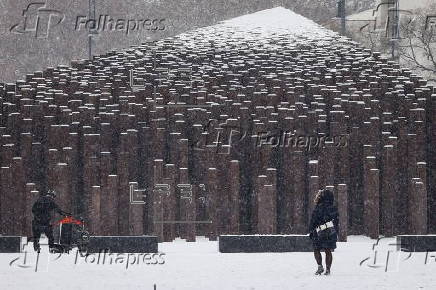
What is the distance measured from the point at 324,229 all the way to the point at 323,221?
0.32 feet

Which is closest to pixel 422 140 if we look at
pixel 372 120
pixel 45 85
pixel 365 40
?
pixel 372 120

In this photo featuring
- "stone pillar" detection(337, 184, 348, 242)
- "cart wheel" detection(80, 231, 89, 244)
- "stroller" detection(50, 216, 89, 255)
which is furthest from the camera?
"stone pillar" detection(337, 184, 348, 242)

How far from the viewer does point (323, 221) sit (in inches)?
528

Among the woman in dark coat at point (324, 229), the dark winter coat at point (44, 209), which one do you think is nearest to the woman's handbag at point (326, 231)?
the woman in dark coat at point (324, 229)

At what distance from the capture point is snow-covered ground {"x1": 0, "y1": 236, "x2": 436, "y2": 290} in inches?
493

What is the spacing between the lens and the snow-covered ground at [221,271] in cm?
1252

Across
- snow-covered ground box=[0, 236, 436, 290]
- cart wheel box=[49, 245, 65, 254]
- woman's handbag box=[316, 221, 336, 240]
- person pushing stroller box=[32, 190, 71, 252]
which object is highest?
woman's handbag box=[316, 221, 336, 240]

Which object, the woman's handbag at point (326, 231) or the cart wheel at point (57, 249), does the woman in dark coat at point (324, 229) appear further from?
the cart wheel at point (57, 249)

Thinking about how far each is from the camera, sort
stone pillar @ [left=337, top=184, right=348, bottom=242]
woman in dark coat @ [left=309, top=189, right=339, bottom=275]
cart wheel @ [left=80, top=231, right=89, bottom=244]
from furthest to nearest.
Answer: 1. stone pillar @ [left=337, top=184, right=348, bottom=242]
2. cart wheel @ [left=80, top=231, right=89, bottom=244]
3. woman in dark coat @ [left=309, top=189, right=339, bottom=275]

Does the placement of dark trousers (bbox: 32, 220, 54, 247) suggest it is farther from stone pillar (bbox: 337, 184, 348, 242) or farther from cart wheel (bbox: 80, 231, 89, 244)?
stone pillar (bbox: 337, 184, 348, 242)

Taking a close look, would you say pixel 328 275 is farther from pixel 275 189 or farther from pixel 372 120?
pixel 372 120

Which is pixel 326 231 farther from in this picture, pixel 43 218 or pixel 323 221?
pixel 43 218

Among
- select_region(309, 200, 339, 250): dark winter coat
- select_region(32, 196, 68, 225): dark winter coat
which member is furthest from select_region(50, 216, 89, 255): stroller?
select_region(309, 200, 339, 250): dark winter coat

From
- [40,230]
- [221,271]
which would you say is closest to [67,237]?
[40,230]
